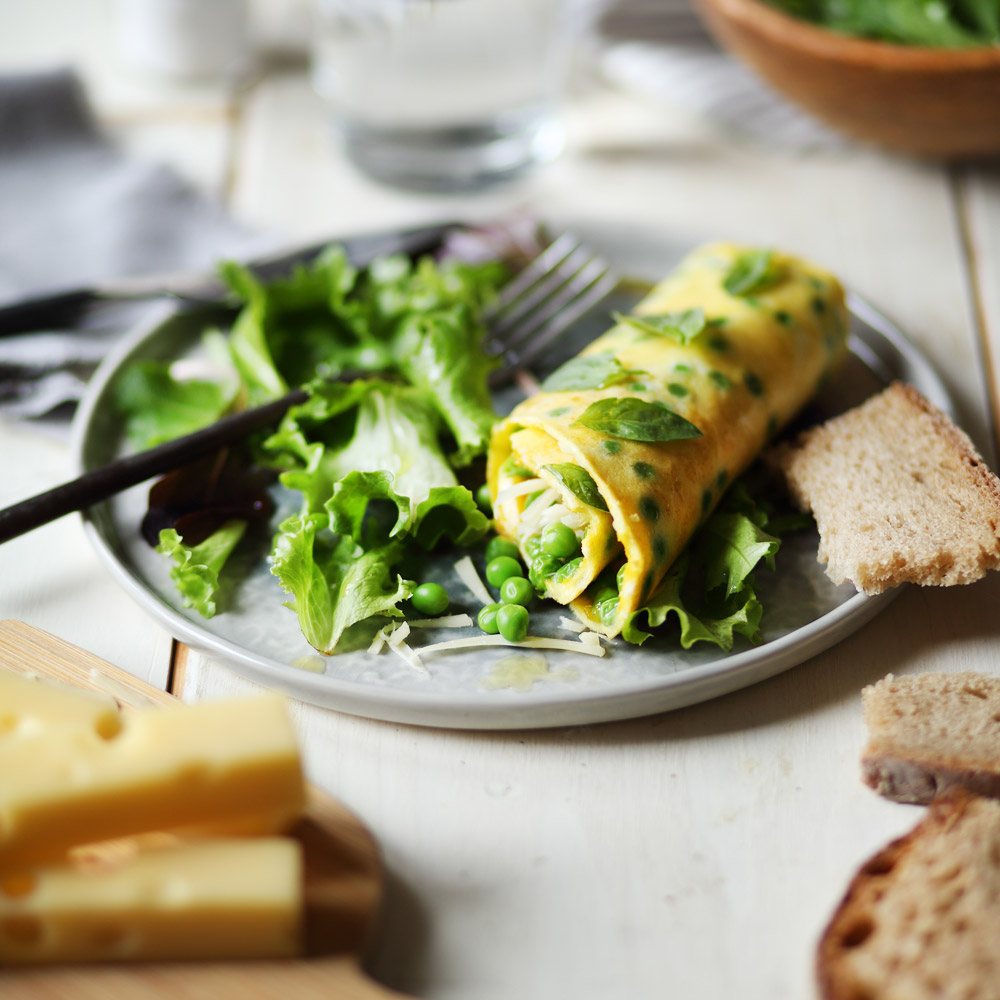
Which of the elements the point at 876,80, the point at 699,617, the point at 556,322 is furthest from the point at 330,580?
the point at 876,80

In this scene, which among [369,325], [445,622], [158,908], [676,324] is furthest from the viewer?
[369,325]

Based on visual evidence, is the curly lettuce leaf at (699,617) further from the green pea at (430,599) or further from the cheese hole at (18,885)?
the cheese hole at (18,885)

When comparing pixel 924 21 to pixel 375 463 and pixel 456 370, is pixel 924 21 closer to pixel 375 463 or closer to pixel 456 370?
pixel 456 370

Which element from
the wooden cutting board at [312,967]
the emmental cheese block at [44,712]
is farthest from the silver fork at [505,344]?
the wooden cutting board at [312,967]

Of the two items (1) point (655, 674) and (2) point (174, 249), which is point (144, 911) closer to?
(1) point (655, 674)

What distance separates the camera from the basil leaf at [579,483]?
2.42m

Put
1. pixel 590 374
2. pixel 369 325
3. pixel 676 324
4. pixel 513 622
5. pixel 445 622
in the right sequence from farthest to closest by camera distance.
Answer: pixel 369 325 → pixel 676 324 → pixel 590 374 → pixel 445 622 → pixel 513 622

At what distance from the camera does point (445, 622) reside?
2.44 m

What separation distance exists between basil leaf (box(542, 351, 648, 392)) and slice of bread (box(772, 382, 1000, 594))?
474 mm

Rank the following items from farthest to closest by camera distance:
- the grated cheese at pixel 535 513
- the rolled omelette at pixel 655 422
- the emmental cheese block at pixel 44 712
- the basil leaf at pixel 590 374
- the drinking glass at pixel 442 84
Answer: the drinking glass at pixel 442 84
the basil leaf at pixel 590 374
the grated cheese at pixel 535 513
the rolled omelette at pixel 655 422
the emmental cheese block at pixel 44 712

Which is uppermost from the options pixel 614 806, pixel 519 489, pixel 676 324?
pixel 676 324

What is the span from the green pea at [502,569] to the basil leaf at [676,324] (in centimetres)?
67

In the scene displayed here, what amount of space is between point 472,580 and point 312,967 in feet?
3.30

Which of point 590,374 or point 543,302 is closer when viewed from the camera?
point 590,374
